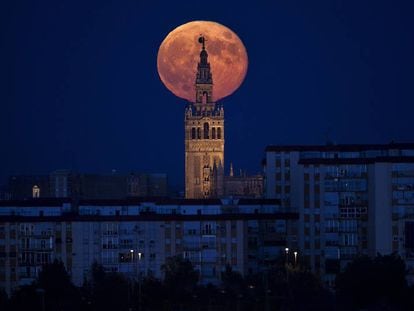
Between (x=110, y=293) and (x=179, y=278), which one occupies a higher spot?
(x=179, y=278)

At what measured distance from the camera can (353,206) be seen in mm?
124125

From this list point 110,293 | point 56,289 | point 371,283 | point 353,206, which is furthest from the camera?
point 353,206

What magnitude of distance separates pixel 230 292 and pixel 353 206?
618 inches

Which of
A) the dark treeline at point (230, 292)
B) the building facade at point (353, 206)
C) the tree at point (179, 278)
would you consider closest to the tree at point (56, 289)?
the dark treeline at point (230, 292)

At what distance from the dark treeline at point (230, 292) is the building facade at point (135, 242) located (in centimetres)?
914

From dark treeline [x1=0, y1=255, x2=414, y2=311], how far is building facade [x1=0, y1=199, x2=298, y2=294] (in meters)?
9.14

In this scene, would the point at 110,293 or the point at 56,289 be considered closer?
the point at 110,293

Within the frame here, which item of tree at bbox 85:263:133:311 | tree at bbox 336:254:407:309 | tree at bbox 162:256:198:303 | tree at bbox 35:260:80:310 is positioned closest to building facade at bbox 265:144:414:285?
tree at bbox 162:256:198:303

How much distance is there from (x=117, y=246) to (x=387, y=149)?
1690cm

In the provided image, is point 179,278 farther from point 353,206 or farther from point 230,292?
point 353,206

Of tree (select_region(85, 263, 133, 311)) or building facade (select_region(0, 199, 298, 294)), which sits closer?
tree (select_region(85, 263, 133, 311))

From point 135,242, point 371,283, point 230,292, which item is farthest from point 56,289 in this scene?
point 135,242

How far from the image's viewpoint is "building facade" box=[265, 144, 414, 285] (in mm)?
120688

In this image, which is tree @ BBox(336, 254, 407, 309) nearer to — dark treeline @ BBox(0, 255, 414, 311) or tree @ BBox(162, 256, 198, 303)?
dark treeline @ BBox(0, 255, 414, 311)
